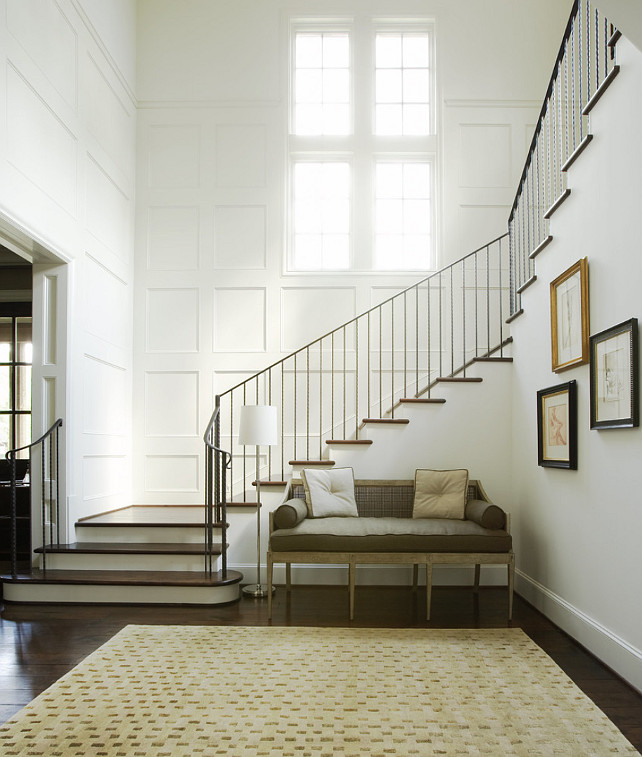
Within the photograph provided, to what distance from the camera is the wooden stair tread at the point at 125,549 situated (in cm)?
520

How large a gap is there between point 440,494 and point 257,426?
4.99 feet

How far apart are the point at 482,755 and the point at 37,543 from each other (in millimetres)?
3963

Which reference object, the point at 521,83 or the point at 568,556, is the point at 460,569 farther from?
the point at 521,83

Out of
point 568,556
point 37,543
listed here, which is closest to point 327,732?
point 568,556

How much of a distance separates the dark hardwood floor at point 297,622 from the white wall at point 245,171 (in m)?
2.63

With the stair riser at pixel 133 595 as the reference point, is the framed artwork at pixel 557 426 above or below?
above

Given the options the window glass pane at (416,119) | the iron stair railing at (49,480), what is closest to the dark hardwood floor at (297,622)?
the iron stair railing at (49,480)

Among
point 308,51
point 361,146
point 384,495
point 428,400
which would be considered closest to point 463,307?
point 428,400

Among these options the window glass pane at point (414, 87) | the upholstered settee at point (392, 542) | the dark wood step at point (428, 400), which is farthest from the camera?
the window glass pane at point (414, 87)

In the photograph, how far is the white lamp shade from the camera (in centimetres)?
521

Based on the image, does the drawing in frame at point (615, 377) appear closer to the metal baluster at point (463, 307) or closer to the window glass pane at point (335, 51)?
the metal baluster at point (463, 307)

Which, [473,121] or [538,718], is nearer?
[538,718]

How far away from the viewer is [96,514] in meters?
6.06

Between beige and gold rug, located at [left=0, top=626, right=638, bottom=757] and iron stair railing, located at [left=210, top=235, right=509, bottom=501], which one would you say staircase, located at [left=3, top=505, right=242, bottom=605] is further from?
iron stair railing, located at [left=210, top=235, right=509, bottom=501]
